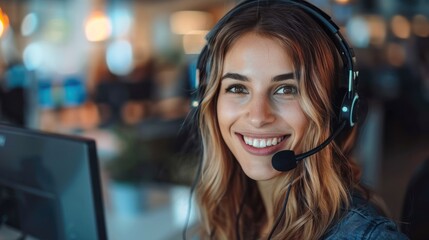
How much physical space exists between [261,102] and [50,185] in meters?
0.46

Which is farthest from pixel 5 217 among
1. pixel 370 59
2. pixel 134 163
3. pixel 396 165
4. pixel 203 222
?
pixel 370 59

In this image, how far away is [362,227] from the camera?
2.49ft

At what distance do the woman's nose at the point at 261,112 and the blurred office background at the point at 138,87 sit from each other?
1.08m

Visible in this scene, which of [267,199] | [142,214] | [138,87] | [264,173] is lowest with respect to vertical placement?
[142,214]

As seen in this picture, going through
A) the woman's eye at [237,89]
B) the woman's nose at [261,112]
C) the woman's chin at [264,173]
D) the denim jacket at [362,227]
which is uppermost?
the woman's eye at [237,89]

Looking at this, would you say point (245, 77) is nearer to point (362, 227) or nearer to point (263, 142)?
point (263, 142)

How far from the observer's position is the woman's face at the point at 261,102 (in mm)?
822

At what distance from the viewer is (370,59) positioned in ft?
21.3

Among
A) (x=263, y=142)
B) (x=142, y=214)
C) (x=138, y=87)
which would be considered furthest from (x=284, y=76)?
(x=138, y=87)

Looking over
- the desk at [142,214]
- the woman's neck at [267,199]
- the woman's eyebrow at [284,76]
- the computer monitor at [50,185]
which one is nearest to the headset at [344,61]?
the woman's eyebrow at [284,76]

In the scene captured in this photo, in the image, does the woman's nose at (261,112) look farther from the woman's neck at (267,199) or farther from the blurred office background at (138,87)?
the blurred office background at (138,87)

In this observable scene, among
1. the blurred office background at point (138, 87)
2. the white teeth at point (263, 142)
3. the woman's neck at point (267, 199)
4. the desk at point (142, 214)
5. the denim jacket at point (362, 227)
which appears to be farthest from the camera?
the blurred office background at point (138, 87)

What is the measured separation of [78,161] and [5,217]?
360mm

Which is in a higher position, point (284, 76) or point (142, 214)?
point (284, 76)
